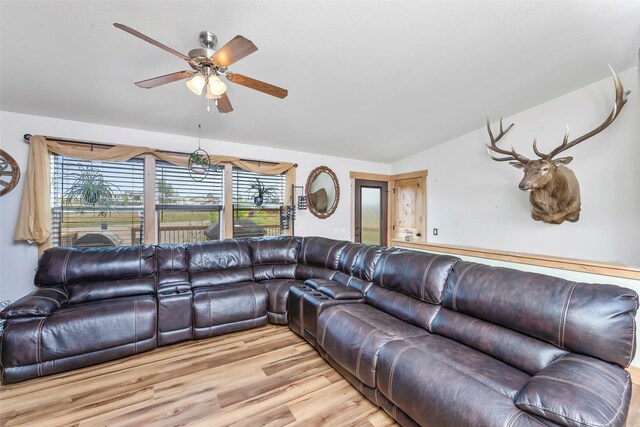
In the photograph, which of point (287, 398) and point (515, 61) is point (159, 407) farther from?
point (515, 61)

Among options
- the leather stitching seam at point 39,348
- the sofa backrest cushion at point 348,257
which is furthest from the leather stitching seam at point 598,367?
the leather stitching seam at point 39,348

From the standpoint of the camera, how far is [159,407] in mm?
1872

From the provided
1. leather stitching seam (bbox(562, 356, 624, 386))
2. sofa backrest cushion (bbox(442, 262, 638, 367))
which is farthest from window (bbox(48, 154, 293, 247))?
leather stitching seam (bbox(562, 356, 624, 386))

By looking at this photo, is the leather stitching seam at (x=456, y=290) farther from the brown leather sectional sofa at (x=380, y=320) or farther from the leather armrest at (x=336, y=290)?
the leather armrest at (x=336, y=290)

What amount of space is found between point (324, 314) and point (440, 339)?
0.96m

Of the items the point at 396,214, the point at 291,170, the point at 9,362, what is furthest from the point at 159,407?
the point at 396,214

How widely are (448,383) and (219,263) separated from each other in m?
2.83

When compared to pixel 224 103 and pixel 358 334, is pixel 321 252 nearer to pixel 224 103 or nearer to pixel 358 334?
pixel 358 334

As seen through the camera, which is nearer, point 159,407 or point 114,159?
point 159,407

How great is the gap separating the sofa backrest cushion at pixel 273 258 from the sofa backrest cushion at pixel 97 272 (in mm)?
1207

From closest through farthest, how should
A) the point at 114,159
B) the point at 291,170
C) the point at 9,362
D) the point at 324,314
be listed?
the point at 9,362 < the point at 324,314 < the point at 114,159 < the point at 291,170

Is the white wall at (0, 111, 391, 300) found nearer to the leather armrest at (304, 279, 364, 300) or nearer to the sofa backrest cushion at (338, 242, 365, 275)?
the sofa backrest cushion at (338, 242, 365, 275)

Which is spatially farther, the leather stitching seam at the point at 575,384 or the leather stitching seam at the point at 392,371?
the leather stitching seam at the point at 392,371

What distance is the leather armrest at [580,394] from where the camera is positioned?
106cm
